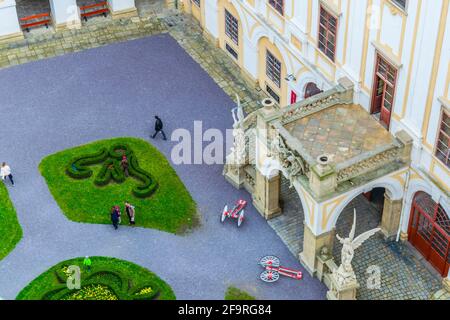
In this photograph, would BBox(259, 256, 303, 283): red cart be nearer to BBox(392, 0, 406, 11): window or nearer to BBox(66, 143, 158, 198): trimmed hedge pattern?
BBox(66, 143, 158, 198): trimmed hedge pattern

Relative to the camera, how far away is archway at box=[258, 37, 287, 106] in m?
48.3

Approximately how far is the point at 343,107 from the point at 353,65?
2175 millimetres

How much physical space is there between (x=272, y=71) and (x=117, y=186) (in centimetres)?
1162

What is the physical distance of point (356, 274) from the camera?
133 ft

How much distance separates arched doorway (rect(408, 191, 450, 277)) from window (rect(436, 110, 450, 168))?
2.62 m

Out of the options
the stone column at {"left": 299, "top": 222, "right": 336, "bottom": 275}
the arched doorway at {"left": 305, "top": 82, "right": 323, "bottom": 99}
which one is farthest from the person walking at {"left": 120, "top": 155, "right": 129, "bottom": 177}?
the stone column at {"left": 299, "top": 222, "right": 336, "bottom": 275}

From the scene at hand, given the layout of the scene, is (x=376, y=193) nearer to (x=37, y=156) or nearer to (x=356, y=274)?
(x=356, y=274)

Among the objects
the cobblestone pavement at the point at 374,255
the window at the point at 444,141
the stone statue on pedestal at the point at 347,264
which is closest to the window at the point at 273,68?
the cobblestone pavement at the point at 374,255

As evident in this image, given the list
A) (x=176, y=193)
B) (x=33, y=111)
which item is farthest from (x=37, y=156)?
(x=176, y=193)

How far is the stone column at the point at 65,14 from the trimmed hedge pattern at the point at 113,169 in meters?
14.3

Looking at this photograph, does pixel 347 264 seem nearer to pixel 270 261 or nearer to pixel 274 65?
pixel 270 261

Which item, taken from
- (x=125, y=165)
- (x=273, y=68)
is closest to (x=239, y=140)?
(x=125, y=165)

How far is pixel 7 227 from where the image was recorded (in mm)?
43594

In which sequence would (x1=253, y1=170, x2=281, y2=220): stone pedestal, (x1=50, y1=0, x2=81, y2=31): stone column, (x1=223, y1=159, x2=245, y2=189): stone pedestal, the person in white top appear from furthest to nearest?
(x1=50, y1=0, x2=81, y2=31): stone column
the person in white top
(x1=223, y1=159, x2=245, y2=189): stone pedestal
(x1=253, y1=170, x2=281, y2=220): stone pedestal
